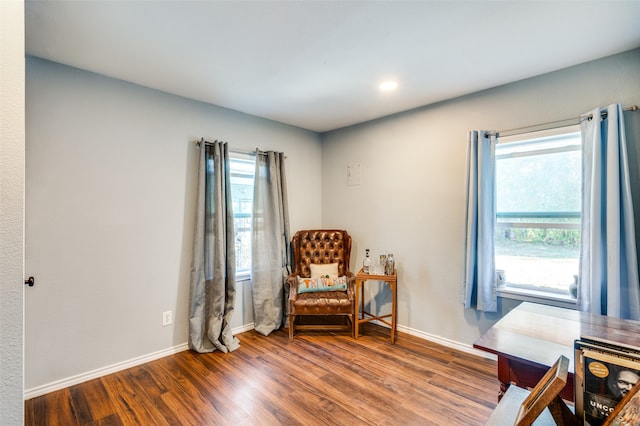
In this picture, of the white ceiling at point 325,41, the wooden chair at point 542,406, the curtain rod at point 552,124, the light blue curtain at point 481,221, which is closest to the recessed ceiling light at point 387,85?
the white ceiling at point 325,41

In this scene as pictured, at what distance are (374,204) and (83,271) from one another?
9.41 ft

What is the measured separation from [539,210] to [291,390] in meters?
2.48

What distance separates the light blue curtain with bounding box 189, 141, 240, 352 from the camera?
2.89m

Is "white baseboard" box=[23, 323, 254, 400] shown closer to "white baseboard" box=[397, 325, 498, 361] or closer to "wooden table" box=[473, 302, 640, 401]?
"white baseboard" box=[397, 325, 498, 361]

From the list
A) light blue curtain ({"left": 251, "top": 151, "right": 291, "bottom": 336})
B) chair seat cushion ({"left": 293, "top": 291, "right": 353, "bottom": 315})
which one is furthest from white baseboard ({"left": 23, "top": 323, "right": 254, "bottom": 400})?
chair seat cushion ({"left": 293, "top": 291, "right": 353, "bottom": 315})

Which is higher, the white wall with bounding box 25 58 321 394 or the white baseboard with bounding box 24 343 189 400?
the white wall with bounding box 25 58 321 394

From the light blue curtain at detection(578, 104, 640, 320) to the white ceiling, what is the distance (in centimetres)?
60

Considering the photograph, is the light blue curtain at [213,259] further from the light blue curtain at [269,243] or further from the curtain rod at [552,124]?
the curtain rod at [552,124]

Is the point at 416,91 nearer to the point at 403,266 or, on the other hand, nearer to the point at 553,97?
the point at 553,97

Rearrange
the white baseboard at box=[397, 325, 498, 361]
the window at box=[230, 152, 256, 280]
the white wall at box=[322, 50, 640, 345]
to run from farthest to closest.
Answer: the window at box=[230, 152, 256, 280], the white baseboard at box=[397, 325, 498, 361], the white wall at box=[322, 50, 640, 345]

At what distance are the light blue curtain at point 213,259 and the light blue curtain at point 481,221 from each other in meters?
2.29

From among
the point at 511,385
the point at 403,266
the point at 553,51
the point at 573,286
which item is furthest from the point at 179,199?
the point at 573,286

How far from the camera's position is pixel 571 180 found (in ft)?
7.77

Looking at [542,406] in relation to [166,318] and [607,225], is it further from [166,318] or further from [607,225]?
[166,318]
